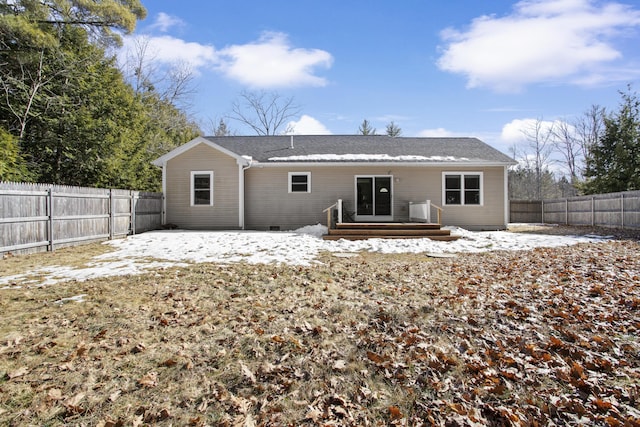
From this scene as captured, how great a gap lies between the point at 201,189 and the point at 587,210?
17.9 meters

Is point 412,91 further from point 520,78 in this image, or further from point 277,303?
point 277,303

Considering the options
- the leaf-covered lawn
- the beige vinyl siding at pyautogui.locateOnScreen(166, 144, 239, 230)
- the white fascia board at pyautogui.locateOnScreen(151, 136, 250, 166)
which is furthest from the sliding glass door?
the leaf-covered lawn

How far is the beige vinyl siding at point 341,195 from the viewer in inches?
586

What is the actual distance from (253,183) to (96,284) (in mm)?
9886

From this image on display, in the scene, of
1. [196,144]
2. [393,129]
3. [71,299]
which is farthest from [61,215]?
[393,129]

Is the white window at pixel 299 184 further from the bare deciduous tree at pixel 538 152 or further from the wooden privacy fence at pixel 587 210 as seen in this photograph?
the bare deciduous tree at pixel 538 152

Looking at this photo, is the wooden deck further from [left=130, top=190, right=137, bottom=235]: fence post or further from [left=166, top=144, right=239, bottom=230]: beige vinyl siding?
[left=130, top=190, right=137, bottom=235]: fence post

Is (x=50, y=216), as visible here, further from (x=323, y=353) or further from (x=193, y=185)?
(x=323, y=353)

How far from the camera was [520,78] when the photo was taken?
19266 mm

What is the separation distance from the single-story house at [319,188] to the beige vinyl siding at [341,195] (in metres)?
0.04

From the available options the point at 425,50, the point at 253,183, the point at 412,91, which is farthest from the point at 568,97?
the point at 253,183

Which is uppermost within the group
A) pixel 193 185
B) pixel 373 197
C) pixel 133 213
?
pixel 193 185

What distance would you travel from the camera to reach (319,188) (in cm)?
1505

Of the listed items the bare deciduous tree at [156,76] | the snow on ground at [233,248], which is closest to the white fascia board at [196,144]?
the snow on ground at [233,248]
